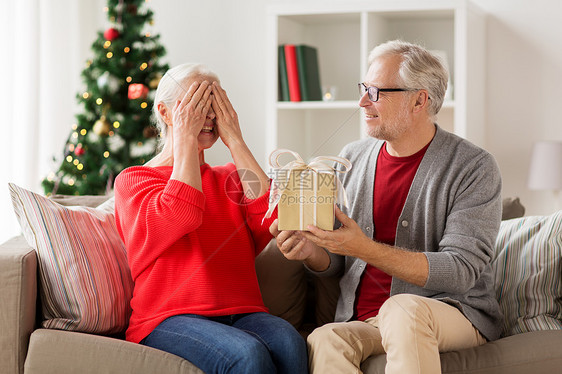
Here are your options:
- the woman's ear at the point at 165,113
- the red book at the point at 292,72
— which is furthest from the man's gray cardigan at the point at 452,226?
the red book at the point at 292,72

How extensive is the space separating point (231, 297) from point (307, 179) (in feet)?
1.34

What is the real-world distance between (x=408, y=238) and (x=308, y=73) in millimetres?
1954

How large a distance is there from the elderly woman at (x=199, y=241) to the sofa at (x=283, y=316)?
99 millimetres

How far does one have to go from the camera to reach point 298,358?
67.6 inches

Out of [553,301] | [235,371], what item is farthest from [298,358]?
[553,301]

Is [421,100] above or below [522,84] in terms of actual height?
below

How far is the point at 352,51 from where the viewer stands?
3982 mm

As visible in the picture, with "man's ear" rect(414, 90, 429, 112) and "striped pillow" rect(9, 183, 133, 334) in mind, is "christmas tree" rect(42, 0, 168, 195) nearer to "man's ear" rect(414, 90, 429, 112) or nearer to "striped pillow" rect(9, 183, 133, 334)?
"striped pillow" rect(9, 183, 133, 334)

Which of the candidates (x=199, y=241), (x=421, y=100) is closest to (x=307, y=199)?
(x=199, y=241)

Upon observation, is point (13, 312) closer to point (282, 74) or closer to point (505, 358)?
point (505, 358)

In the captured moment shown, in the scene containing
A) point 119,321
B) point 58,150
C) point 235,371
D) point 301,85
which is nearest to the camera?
point 235,371

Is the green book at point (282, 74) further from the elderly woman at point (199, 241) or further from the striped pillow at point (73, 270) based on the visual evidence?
the striped pillow at point (73, 270)

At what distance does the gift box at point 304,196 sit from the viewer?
1.69 m

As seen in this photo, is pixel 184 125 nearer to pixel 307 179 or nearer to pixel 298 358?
pixel 307 179
